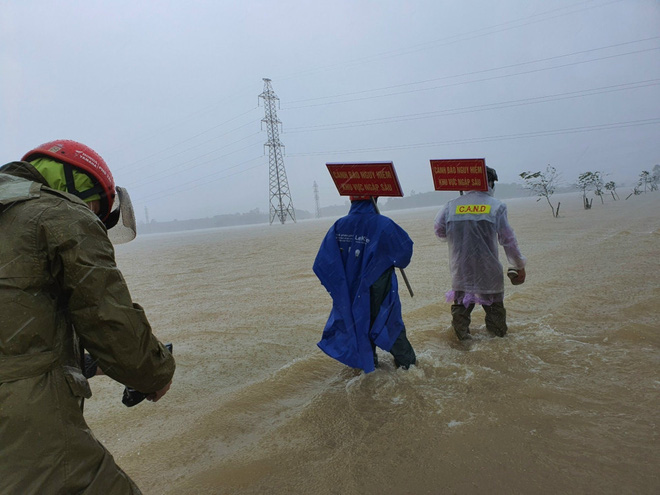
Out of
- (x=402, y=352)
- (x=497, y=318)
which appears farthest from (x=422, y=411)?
(x=497, y=318)

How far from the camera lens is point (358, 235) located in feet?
10.8

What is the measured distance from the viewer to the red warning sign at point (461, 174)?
3.78m

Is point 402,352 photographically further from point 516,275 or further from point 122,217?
point 122,217

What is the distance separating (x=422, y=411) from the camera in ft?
9.05

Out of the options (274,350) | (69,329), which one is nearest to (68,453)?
(69,329)

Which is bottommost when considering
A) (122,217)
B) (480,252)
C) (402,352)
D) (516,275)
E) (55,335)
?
(402,352)

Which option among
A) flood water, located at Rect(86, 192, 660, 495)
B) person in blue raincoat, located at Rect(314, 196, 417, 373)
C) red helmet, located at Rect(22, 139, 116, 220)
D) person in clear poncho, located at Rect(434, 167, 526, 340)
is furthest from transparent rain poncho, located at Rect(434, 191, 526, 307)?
red helmet, located at Rect(22, 139, 116, 220)

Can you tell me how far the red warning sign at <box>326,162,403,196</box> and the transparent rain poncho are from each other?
0.92m

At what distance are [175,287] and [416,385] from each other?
8137 mm

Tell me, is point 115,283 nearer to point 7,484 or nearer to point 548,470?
point 7,484

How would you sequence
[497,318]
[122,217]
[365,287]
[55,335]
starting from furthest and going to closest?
[497,318] → [365,287] → [122,217] → [55,335]

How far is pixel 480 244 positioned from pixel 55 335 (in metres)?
3.58

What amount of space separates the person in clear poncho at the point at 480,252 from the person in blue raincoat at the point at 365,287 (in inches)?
41.6

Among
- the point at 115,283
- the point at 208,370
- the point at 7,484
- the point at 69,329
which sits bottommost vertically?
the point at 208,370
